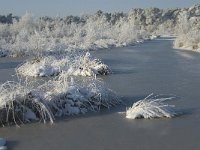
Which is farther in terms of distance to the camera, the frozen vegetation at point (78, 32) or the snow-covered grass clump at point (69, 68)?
the frozen vegetation at point (78, 32)

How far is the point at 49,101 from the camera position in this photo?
1212 centimetres

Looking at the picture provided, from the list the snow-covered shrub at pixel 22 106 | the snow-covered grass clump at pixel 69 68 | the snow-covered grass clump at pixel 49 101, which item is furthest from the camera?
the snow-covered grass clump at pixel 69 68

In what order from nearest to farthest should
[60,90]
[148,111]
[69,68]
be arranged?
[148,111] < [60,90] < [69,68]

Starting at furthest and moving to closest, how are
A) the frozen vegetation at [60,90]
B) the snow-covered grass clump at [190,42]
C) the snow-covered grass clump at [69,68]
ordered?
the snow-covered grass clump at [190,42]
the snow-covered grass clump at [69,68]
the frozen vegetation at [60,90]

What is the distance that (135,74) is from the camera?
68.4 feet

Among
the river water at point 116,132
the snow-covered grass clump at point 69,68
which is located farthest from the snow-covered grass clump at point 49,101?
the snow-covered grass clump at point 69,68

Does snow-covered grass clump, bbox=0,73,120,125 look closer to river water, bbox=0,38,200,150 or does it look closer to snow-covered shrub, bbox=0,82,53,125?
snow-covered shrub, bbox=0,82,53,125

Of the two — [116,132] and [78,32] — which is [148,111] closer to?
[116,132]

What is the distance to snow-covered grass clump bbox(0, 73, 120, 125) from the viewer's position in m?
11.6

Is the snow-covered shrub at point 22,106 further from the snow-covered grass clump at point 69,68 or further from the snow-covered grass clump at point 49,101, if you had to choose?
the snow-covered grass clump at point 69,68

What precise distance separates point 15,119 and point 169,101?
15.1 feet

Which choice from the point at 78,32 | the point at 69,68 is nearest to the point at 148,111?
the point at 69,68

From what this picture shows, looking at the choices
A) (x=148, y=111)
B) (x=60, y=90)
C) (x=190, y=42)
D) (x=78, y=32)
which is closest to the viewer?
(x=148, y=111)

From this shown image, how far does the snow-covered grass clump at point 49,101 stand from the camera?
1156 cm
